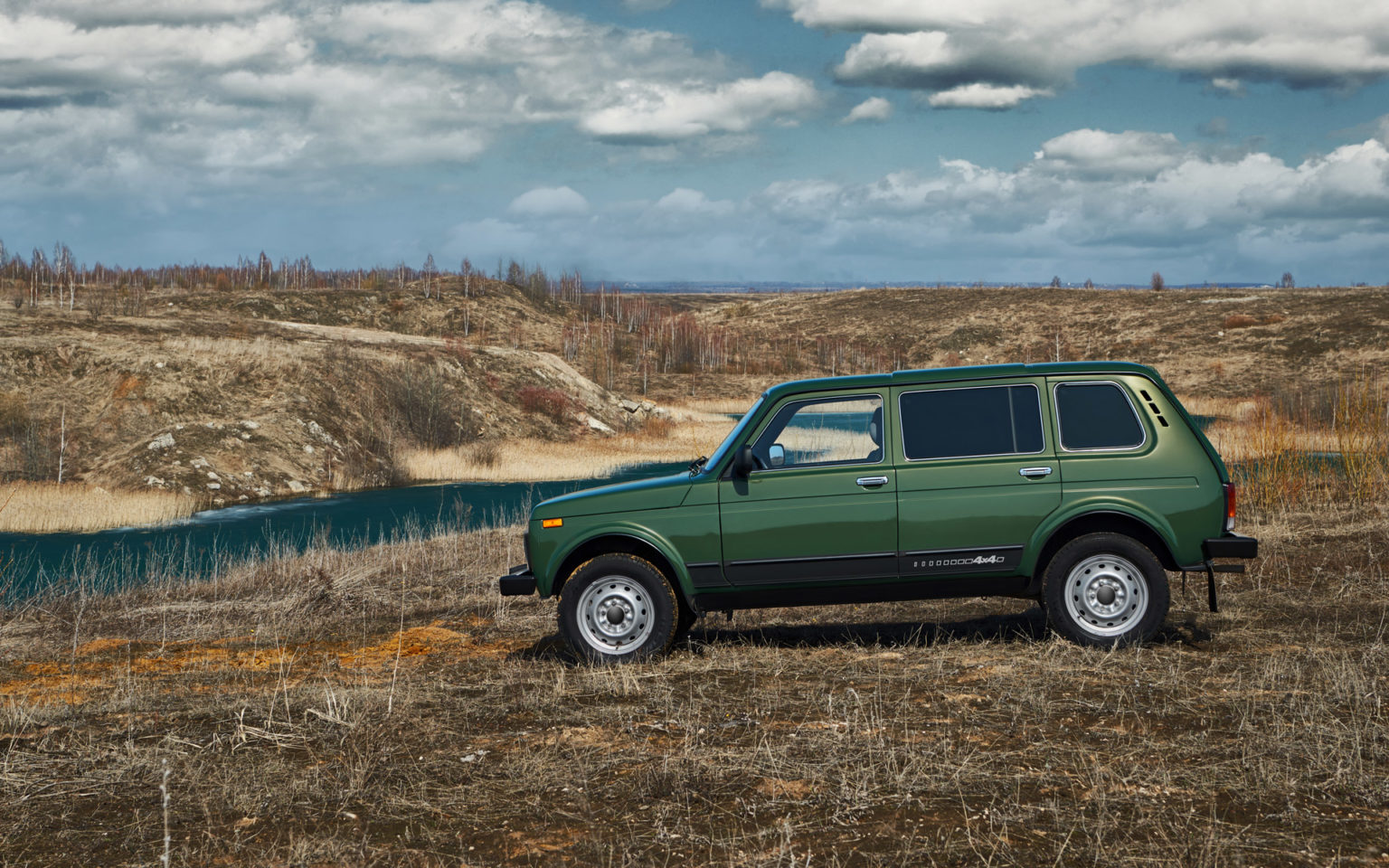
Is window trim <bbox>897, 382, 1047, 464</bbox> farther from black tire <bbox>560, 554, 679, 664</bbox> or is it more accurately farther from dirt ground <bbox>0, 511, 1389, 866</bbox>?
black tire <bbox>560, 554, 679, 664</bbox>

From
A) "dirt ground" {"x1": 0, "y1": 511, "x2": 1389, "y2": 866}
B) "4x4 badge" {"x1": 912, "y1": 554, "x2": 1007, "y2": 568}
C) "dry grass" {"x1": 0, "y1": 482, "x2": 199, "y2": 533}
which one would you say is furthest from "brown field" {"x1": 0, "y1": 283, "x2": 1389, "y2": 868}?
"dry grass" {"x1": 0, "y1": 482, "x2": 199, "y2": 533}

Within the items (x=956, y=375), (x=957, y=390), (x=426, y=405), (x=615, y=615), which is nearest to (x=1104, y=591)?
(x=957, y=390)

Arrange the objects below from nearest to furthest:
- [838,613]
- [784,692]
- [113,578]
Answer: [784,692] → [838,613] → [113,578]

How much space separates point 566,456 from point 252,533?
19.8 meters

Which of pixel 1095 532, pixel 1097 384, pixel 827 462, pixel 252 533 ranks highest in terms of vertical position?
pixel 1097 384

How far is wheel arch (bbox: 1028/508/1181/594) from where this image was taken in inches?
374

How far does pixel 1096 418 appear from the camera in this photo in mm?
9594

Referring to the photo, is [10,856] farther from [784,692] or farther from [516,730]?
[784,692]

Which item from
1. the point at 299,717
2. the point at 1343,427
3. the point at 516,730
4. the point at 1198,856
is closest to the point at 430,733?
the point at 516,730

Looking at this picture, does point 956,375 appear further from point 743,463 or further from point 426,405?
point 426,405

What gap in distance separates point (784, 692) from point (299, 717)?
3.50m

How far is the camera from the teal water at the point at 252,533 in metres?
22.1

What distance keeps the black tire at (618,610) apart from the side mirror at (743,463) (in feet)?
3.44

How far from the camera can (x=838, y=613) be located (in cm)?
1254
